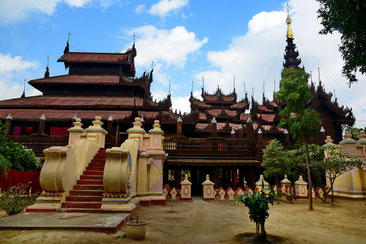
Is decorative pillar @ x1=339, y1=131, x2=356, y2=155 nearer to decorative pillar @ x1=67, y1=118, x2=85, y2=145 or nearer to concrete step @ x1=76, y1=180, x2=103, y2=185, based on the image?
concrete step @ x1=76, y1=180, x2=103, y2=185

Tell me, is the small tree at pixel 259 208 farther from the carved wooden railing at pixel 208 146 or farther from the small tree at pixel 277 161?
the carved wooden railing at pixel 208 146

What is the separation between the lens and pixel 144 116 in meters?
18.8

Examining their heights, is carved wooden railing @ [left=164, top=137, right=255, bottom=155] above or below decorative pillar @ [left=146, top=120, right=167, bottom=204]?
above

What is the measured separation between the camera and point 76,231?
14.6 ft

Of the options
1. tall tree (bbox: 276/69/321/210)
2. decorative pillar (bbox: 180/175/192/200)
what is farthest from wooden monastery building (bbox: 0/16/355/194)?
tall tree (bbox: 276/69/321/210)

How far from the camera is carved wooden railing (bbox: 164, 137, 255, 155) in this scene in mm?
14703

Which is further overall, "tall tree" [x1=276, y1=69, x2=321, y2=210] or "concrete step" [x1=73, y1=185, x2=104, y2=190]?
"tall tree" [x1=276, y1=69, x2=321, y2=210]

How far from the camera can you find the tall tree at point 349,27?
15.9 ft

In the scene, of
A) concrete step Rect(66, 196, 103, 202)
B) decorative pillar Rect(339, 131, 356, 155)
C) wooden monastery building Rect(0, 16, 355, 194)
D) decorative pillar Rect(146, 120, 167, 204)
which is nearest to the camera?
concrete step Rect(66, 196, 103, 202)

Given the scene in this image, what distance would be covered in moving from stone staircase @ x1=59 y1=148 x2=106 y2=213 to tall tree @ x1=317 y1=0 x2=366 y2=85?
7353mm

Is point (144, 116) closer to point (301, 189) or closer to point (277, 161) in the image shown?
point (277, 161)

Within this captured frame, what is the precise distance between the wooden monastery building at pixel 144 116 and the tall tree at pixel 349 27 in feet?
29.6

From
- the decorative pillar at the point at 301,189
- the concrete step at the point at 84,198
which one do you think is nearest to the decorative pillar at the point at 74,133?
the concrete step at the point at 84,198

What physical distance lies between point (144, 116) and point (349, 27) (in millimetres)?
15196
